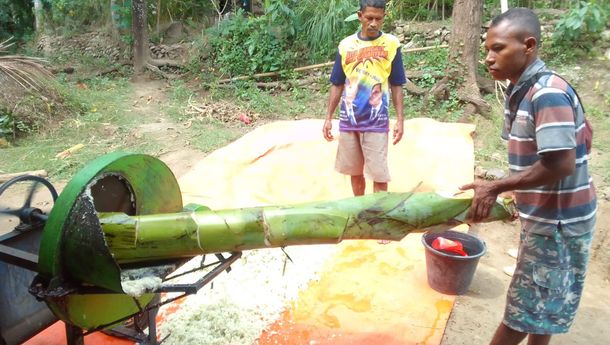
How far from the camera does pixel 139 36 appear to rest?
9.42m

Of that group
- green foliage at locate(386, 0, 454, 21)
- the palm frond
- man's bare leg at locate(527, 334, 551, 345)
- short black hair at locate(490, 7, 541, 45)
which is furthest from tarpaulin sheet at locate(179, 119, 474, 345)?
green foliage at locate(386, 0, 454, 21)

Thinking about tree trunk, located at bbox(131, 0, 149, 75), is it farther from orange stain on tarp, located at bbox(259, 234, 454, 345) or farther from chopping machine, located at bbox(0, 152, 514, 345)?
chopping machine, located at bbox(0, 152, 514, 345)

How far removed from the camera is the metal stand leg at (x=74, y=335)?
209 cm

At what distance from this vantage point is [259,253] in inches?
136

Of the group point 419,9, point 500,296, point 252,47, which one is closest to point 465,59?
point 419,9

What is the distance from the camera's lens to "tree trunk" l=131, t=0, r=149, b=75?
30.2 ft

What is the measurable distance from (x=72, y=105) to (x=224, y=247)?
21.5 ft

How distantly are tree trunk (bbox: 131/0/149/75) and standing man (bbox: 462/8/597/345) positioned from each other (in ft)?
28.0

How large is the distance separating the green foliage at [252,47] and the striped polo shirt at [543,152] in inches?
283

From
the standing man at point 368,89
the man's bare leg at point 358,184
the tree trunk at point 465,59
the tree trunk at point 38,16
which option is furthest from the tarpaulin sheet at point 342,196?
the tree trunk at point 38,16

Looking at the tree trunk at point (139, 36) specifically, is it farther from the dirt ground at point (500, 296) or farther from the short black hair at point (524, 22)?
the short black hair at point (524, 22)

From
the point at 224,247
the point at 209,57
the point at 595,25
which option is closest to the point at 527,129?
the point at 224,247

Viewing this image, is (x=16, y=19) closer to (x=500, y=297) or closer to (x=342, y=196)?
(x=342, y=196)

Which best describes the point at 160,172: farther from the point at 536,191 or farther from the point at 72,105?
the point at 72,105
